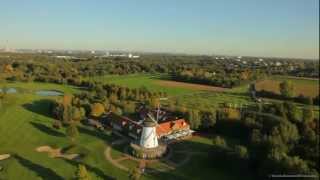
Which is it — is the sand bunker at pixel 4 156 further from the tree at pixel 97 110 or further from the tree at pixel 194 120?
the tree at pixel 194 120

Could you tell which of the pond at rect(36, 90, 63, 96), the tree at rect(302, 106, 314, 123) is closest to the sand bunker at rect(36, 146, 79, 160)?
the tree at rect(302, 106, 314, 123)

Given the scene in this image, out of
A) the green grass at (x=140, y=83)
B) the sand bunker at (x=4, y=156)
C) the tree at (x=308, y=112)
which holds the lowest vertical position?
the sand bunker at (x=4, y=156)

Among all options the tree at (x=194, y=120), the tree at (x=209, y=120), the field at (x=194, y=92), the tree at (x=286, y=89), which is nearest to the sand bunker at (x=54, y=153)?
the tree at (x=194, y=120)

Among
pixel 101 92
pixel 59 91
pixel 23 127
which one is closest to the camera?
pixel 23 127

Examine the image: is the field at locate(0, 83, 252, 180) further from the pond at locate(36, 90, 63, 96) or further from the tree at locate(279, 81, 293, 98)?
the tree at locate(279, 81, 293, 98)

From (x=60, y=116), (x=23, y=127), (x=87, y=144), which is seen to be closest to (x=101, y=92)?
(x=60, y=116)

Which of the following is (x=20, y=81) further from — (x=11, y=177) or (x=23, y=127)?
(x=11, y=177)

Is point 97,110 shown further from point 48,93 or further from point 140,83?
point 140,83
